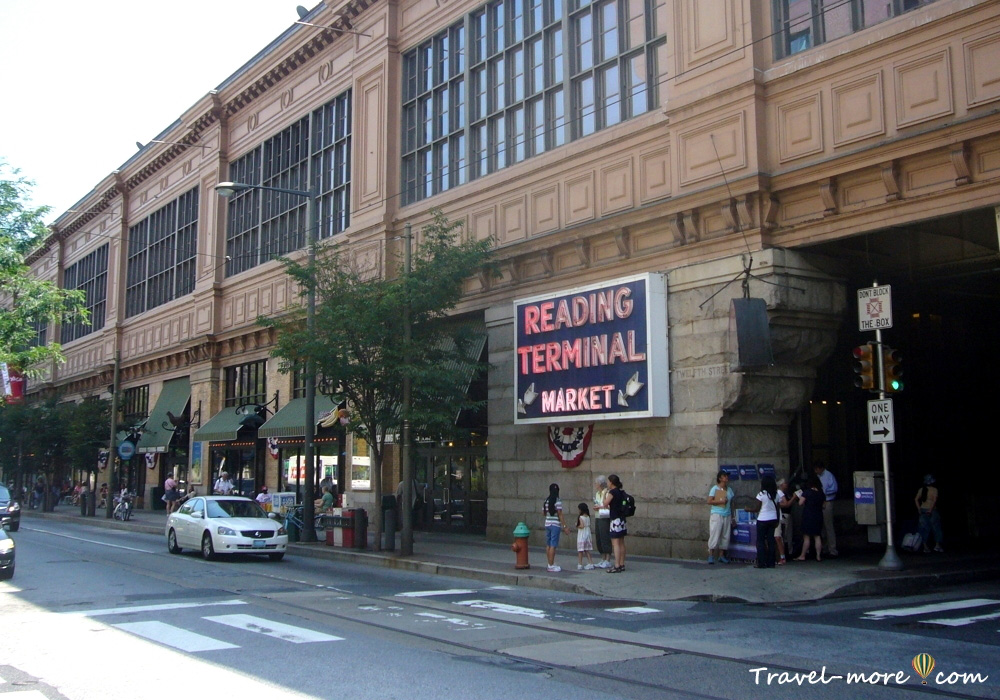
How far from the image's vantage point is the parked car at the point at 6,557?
1535 cm

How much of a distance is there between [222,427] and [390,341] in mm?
17118

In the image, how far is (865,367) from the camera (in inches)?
631

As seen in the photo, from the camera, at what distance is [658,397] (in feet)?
59.6

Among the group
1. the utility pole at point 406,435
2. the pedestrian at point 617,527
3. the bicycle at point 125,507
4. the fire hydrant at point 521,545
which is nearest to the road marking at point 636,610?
the pedestrian at point 617,527

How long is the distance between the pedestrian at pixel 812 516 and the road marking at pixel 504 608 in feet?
20.9

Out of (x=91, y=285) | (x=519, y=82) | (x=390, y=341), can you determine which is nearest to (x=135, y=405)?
(x=91, y=285)

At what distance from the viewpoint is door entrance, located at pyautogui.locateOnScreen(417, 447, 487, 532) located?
25.8 metres

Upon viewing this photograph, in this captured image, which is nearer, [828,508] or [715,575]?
[715,575]

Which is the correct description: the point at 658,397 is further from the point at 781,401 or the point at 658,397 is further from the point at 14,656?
the point at 14,656

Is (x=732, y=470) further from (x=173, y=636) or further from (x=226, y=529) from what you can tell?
(x=226, y=529)

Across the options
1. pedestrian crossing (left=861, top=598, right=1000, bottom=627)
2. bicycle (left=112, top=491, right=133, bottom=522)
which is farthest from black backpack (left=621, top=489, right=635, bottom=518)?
bicycle (left=112, top=491, right=133, bottom=522)

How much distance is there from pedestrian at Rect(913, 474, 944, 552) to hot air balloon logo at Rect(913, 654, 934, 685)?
10528 millimetres

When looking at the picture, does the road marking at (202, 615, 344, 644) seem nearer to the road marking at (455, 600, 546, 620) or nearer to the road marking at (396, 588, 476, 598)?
the road marking at (455, 600, 546, 620)

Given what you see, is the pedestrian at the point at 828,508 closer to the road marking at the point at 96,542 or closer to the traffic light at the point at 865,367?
the traffic light at the point at 865,367
